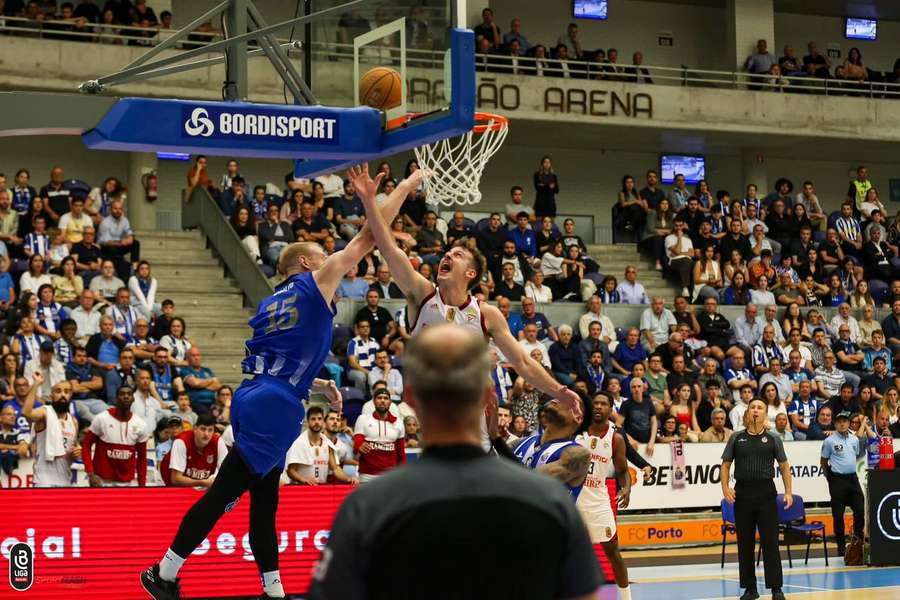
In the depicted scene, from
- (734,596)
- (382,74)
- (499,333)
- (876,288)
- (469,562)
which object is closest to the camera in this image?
(469,562)

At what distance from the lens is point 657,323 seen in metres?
21.1

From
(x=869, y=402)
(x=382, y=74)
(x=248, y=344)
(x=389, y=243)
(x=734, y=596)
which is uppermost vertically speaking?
(x=382, y=74)

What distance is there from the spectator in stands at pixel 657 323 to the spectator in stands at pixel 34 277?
9.54 metres

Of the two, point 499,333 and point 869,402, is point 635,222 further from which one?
point 499,333

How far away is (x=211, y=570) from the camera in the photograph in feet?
34.8

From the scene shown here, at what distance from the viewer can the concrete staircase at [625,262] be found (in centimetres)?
2450

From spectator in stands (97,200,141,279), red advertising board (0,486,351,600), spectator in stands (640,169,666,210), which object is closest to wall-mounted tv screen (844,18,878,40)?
→ spectator in stands (640,169,666,210)

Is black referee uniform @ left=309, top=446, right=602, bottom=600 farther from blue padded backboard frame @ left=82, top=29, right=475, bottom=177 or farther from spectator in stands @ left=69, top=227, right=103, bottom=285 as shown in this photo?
spectator in stands @ left=69, top=227, right=103, bottom=285

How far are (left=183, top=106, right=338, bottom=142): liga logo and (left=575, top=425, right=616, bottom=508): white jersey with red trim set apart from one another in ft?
11.7

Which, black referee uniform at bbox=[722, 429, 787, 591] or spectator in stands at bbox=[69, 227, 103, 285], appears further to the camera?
spectator in stands at bbox=[69, 227, 103, 285]

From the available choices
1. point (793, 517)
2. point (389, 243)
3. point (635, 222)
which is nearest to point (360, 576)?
point (389, 243)

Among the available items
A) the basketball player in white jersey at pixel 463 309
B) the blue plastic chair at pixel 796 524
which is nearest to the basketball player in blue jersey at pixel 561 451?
the basketball player in white jersey at pixel 463 309

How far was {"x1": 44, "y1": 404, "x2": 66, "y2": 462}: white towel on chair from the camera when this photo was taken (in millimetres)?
13812

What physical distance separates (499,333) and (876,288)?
62.7ft
